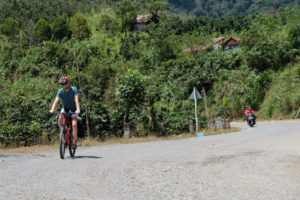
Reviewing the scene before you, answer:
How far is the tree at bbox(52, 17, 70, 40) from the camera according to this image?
188 feet

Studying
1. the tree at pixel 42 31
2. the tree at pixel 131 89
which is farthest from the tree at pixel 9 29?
the tree at pixel 131 89

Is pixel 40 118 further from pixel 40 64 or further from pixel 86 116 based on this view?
pixel 40 64

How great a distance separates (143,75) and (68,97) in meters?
26.8

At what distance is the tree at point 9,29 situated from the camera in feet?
174

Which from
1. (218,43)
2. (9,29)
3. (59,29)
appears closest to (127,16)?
(59,29)

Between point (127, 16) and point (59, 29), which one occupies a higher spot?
point (127, 16)

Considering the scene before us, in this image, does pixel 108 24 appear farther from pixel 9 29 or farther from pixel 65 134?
pixel 65 134

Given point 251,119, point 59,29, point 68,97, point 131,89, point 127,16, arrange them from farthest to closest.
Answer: point 127,16 < point 59,29 < point 251,119 < point 131,89 < point 68,97

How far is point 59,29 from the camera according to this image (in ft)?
189

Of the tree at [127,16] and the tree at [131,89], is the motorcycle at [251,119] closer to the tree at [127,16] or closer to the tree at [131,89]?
the tree at [131,89]

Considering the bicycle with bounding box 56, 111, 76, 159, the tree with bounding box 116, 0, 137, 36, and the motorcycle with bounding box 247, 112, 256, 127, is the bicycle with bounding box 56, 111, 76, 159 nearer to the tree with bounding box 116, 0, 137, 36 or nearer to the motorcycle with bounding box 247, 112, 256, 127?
the motorcycle with bounding box 247, 112, 256, 127

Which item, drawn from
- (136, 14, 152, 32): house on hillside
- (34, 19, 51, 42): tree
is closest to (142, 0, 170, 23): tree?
(136, 14, 152, 32): house on hillside

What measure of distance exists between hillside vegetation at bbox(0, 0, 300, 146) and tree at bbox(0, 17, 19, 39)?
147mm

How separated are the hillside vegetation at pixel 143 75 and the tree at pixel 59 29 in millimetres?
167
